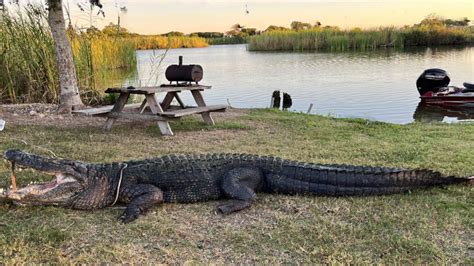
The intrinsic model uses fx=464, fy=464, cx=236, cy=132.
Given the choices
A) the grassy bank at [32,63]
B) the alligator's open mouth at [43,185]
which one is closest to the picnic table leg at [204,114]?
the grassy bank at [32,63]

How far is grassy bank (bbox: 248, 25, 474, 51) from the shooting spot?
107 ft

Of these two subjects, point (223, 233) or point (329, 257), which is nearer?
point (329, 257)

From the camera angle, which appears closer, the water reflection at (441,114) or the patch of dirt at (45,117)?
the patch of dirt at (45,117)

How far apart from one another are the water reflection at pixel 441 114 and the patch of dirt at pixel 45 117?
16.1 feet

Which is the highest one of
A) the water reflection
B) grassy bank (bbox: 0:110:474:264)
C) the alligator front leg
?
the alligator front leg

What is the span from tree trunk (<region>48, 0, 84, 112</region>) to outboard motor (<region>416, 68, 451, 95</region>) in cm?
896

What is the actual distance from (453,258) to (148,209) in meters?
1.98

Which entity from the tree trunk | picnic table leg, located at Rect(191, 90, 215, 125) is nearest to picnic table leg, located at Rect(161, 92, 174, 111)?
picnic table leg, located at Rect(191, 90, 215, 125)

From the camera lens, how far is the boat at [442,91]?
434 inches

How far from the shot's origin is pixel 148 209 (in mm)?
3318

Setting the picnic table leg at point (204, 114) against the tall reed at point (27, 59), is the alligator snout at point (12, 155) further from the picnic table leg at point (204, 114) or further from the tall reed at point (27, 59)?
the tall reed at point (27, 59)

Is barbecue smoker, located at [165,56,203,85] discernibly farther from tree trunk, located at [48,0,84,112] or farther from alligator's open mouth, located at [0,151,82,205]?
alligator's open mouth, located at [0,151,82,205]

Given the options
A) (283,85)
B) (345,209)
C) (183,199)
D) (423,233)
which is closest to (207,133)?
(183,199)

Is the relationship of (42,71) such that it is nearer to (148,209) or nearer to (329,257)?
(148,209)
